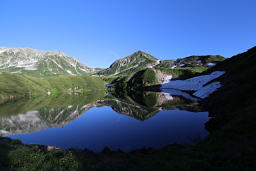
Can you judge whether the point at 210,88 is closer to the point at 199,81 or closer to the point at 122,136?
the point at 122,136

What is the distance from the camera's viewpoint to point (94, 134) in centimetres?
2828

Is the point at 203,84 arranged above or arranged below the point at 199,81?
below

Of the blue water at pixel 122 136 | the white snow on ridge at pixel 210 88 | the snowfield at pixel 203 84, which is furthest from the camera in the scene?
the snowfield at pixel 203 84

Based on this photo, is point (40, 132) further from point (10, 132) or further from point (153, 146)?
point (153, 146)

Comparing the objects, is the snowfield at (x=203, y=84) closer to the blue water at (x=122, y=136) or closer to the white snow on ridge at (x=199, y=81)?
the white snow on ridge at (x=199, y=81)

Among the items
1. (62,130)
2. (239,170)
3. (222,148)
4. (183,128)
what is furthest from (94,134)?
(239,170)

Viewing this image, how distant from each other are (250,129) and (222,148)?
5.07 meters

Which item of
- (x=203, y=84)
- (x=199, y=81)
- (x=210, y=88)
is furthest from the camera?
(x=199, y=81)

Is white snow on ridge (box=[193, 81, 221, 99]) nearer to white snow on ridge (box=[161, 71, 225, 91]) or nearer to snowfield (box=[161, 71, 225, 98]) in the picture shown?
snowfield (box=[161, 71, 225, 98])

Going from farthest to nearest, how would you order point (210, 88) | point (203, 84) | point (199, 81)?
point (199, 81), point (203, 84), point (210, 88)

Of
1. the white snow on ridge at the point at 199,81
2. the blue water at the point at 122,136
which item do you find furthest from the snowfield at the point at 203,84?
the blue water at the point at 122,136

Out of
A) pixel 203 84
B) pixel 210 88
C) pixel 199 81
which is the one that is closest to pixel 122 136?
pixel 210 88

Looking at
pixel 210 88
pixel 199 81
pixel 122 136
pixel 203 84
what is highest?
pixel 199 81

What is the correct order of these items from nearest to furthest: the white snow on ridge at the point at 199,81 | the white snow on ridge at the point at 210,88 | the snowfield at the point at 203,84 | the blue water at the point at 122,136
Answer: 1. the blue water at the point at 122,136
2. the white snow on ridge at the point at 210,88
3. the snowfield at the point at 203,84
4. the white snow on ridge at the point at 199,81
